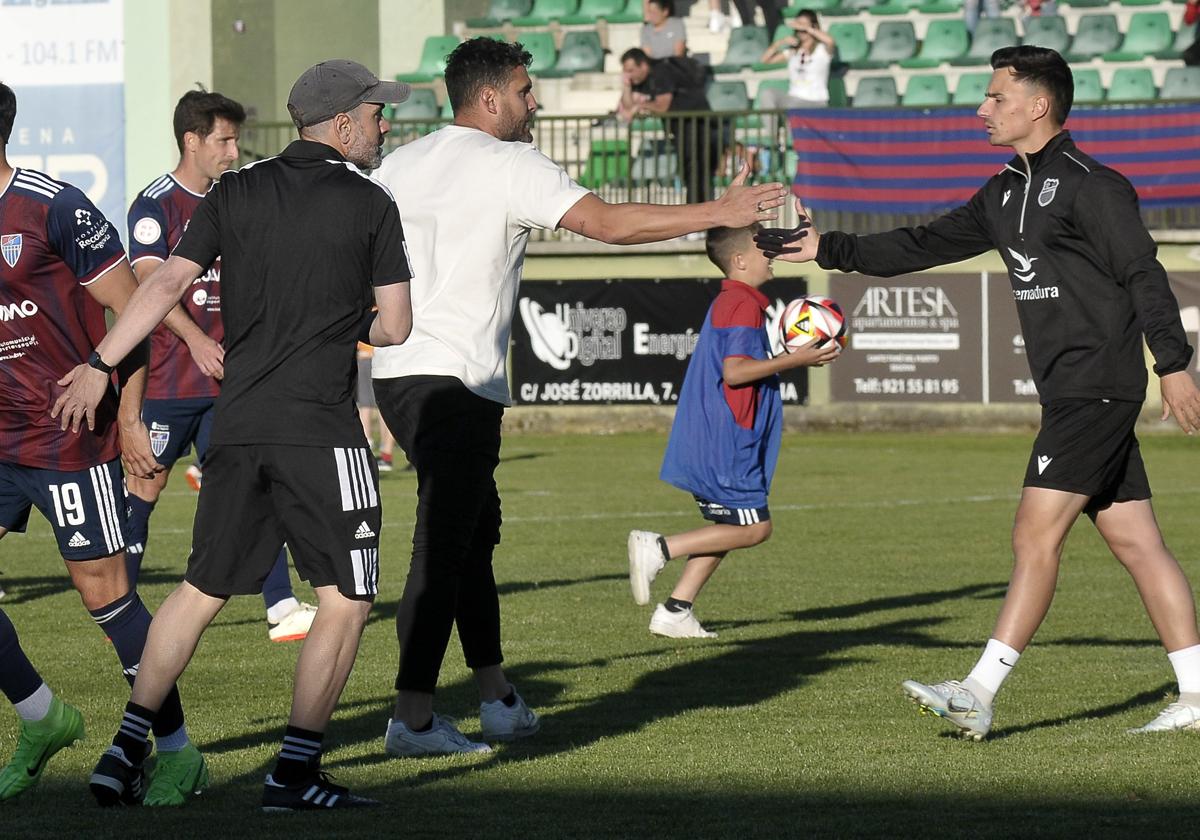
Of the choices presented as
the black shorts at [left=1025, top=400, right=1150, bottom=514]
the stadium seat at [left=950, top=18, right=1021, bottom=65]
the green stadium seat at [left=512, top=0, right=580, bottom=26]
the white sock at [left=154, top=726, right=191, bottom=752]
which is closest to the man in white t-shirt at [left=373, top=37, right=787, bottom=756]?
the white sock at [left=154, top=726, right=191, bottom=752]

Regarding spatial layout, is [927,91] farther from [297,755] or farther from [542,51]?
[297,755]

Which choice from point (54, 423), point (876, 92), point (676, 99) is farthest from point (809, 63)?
point (54, 423)

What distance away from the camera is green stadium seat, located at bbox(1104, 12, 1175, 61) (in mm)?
26812

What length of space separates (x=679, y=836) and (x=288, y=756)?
109 centimetres

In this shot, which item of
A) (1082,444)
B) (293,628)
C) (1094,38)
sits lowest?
(293,628)

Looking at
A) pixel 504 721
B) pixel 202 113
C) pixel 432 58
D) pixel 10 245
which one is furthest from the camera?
pixel 432 58

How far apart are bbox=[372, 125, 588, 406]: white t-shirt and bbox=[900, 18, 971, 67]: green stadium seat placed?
22003 mm

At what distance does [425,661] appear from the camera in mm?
6121

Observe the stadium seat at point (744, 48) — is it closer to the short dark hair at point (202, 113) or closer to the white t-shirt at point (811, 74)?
the white t-shirt at point (811, 74)

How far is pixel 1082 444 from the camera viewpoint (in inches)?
253

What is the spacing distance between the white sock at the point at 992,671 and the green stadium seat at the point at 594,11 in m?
24.7

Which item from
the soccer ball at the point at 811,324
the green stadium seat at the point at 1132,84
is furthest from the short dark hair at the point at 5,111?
the green stadium seat at the point at 1132,84

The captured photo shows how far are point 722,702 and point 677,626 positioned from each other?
5.81 ft

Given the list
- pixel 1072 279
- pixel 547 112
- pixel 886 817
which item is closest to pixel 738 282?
pixel 1072 279
